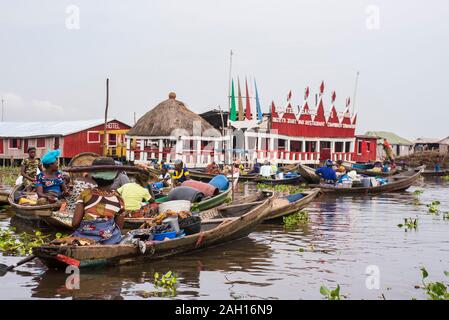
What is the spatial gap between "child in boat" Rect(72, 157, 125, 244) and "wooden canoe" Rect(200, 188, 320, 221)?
422 centimetres

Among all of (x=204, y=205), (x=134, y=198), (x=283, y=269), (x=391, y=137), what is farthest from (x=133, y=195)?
(x=391, y=137)

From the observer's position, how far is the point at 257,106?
35.8 m

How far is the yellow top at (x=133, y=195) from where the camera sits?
10.8m

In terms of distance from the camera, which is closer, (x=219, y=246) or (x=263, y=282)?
(x=263, y=282)

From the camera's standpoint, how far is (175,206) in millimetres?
10680

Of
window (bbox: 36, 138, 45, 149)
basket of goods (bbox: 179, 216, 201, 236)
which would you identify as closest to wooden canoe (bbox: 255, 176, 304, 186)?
basket of goods (bbox: 179, 216, 201, 236)

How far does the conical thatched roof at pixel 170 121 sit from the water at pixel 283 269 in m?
19.6

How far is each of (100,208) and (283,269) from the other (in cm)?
307

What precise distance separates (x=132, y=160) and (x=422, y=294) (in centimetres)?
2860

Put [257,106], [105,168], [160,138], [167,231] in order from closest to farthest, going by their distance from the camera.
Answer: [105,168], [167,231], [160,138], [257,106]

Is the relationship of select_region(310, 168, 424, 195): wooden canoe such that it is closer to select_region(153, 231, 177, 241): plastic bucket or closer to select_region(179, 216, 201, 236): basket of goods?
select_region(179, 216, 201, 236): basket of goods

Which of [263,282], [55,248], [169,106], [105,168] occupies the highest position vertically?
[169,106]
